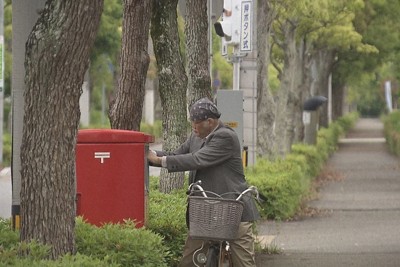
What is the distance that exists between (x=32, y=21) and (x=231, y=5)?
32.3ft

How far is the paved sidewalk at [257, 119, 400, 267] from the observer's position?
15.5m

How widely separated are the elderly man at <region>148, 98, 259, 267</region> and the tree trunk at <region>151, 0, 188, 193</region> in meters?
5.12

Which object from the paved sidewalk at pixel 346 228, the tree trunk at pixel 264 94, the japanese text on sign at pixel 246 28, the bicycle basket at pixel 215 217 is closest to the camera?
the bicycle basket at pixel 215 217

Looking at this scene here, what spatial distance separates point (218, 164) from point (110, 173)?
3.19 feet

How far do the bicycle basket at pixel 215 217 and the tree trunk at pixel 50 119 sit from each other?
1.07 metres

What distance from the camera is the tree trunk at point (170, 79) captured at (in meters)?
14.8

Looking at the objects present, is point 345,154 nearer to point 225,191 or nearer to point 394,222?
point 394,222

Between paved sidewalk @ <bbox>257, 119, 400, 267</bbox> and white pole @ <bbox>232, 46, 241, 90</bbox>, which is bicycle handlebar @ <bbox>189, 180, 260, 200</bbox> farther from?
white pole @ <bbox>232, 46, 241, 90</bbox>

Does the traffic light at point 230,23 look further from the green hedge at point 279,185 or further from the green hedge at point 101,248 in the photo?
the green hedge at point 101,248

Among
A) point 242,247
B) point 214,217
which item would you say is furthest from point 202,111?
point 242,247

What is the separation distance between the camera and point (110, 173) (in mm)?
10094

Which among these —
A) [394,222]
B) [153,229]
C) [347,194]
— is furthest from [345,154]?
[153,229]

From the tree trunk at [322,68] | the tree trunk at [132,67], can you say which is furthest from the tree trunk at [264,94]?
the tree trunk at [322,68]

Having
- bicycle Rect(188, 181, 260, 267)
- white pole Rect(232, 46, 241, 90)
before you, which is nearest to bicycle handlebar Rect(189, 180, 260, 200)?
bicycle Rect(188, 181, 260, 267)
